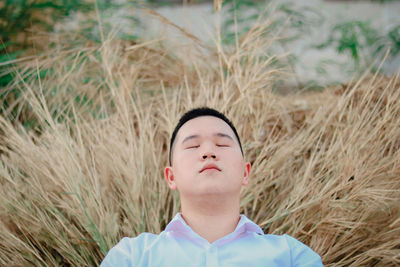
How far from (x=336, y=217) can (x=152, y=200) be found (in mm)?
744

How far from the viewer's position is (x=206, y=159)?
127 cm

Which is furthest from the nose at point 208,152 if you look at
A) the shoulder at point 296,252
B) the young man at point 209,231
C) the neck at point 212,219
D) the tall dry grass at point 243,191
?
the tall dry grass at point 243,191

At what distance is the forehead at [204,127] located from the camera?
1.36m

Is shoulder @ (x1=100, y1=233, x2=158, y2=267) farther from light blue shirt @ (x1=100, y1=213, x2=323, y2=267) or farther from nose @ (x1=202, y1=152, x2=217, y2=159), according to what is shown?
nose @ (x1=202, y1=152, x2=217, y2=159)

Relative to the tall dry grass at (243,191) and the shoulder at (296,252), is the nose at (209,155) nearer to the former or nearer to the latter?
the shoulder at (296,252)

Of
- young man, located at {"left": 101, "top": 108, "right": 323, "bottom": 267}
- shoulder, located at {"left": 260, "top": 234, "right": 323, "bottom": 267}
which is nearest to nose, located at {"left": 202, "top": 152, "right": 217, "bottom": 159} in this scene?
young man, located at {"left": 101, "top": 108, "right": 323, "bottom": 267}

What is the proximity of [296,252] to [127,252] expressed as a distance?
0.51 metres

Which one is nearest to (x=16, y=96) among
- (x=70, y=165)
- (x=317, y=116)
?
(x=70, y=165)

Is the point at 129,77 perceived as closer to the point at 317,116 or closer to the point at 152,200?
the point at 152,200

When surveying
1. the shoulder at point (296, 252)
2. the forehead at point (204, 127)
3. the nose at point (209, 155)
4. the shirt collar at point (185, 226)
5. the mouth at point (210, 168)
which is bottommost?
the shoulder at point (296, 252)

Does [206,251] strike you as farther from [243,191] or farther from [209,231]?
[243,191]

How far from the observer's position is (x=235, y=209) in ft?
4.32

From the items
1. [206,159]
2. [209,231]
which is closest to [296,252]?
[209,231]

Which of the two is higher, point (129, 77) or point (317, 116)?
point (129, 77)
